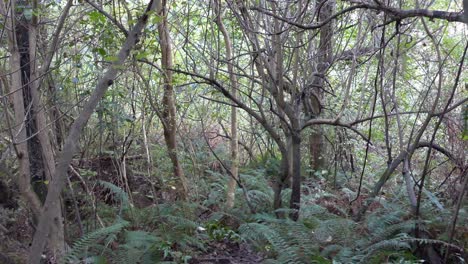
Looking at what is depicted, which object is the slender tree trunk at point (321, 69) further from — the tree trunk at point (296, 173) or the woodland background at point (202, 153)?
the tree trunk at point (296, 173)

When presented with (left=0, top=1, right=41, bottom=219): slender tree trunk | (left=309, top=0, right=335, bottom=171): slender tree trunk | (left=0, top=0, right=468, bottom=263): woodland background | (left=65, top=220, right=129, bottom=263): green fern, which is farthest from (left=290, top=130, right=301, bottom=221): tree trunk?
(left=0, top=1, right=41, bottom=219): slender tree trunk

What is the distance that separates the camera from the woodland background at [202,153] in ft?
14.3

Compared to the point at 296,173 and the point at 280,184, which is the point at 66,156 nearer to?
the point at 296,173

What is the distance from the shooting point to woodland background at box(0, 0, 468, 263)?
4.35 metres

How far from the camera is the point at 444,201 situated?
6125 mm

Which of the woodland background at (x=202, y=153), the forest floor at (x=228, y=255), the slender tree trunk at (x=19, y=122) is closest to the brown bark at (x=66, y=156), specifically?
the woodland background at (x=202, y=153)

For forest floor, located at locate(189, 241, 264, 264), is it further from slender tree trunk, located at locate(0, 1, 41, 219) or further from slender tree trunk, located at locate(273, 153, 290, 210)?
slender tree trunk, located at locate(0, 1, 41, 219)

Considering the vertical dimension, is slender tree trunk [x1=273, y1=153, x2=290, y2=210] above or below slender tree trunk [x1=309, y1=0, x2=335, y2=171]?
below

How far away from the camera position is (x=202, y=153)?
877cm

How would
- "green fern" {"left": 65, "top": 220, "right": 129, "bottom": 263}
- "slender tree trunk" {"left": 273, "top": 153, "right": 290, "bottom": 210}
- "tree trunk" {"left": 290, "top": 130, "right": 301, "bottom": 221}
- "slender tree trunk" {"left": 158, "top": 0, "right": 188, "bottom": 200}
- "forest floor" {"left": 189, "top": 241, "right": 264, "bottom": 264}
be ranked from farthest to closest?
"slender tree trunk" {"left": 158, "top": 0, "right": 188, "bottom": 200} < "slender tree trunk" {"left": 273, "top": 153, "right": 290, "bottom": 210} < "tree trunk" {"left": 290, "top": 130, "right": 301, "bottom": 221} < "forest floor" {"left": 189, "top": 241, "right": 264, "bottom": 264} < "green fern" {"left": 65, "top": 220, "right": 129, "bottom": 263}

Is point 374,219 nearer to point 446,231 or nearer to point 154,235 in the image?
point 446,231

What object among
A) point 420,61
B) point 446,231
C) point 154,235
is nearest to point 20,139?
point 154,235

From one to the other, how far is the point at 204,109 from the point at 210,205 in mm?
2549

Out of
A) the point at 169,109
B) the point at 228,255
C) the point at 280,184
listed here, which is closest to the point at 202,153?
the point at 169,109
